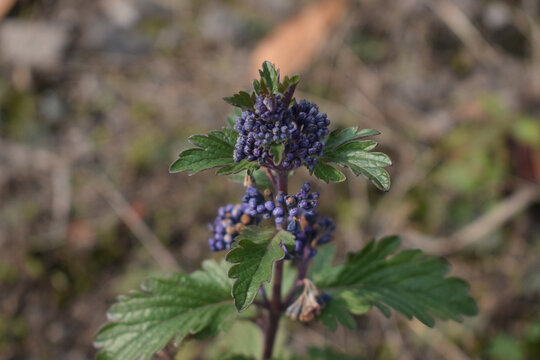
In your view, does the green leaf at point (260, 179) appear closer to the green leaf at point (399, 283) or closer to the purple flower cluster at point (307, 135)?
the purple flower cluster at point (307, 135)

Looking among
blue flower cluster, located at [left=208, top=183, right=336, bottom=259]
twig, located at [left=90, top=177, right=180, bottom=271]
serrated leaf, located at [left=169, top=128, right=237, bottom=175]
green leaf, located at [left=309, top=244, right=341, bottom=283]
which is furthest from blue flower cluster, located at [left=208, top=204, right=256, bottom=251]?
twig, located at [left=90, top=177, right=180, bottom=271]

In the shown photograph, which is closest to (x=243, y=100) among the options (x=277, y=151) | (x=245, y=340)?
(x=277, y=151)

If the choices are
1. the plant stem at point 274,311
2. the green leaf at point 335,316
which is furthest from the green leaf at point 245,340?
the green leaf at point 335,316

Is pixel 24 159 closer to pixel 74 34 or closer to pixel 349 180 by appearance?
pixel 74 34

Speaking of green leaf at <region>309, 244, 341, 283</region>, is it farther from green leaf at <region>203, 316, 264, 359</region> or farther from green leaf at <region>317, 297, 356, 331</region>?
green leaf at <region>203, 316, 264, 359</region>

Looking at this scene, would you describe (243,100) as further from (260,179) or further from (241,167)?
(260,179)
